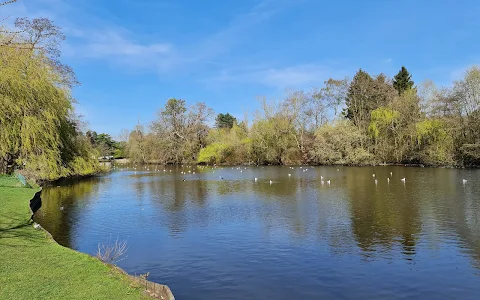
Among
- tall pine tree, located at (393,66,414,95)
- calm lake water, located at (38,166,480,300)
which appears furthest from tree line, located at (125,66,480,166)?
calm lake water, located at (38,166,480,300)

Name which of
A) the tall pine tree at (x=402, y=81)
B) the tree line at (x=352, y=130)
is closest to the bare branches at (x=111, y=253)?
the tree line at (x=352, y=130)

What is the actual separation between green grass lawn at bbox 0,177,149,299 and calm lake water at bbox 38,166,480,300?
1897mm

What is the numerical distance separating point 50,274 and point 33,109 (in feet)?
81.1

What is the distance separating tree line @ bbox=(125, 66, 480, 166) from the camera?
4338 centimetres

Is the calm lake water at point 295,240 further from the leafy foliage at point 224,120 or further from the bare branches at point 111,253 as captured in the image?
the leafy foliage at point 224,120

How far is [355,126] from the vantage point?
57.0 meters

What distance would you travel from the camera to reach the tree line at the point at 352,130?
142ft

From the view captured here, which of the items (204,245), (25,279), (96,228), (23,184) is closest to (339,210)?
(204,245)

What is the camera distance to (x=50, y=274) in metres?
7.07

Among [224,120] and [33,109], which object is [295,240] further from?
[224,120]

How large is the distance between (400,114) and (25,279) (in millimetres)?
52926

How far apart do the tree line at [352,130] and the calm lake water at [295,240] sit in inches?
919

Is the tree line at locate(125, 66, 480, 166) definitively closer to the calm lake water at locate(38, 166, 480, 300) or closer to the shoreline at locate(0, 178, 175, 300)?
the calm lake water at locate(38, 166, 480, 300)

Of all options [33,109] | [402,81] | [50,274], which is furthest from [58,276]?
[402,81]
